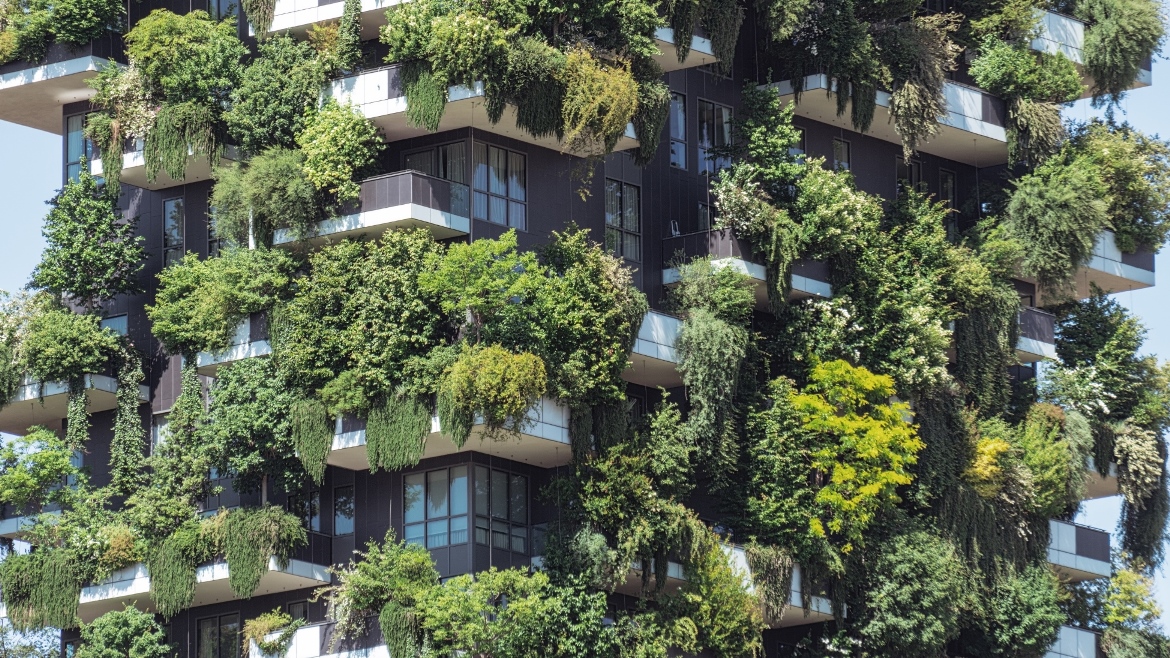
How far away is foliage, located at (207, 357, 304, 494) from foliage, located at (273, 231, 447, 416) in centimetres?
86

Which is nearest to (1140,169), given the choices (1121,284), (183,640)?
(1121,284)

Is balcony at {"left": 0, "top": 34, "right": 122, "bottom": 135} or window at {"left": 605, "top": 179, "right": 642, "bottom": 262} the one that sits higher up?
balcony at {"left": 0, "top": 34, "right": 122, "bottom": 135}

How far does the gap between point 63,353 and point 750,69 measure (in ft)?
67.2

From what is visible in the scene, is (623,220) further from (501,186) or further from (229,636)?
(229,636)

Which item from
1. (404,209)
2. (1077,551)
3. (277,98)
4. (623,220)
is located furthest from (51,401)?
(1077,551)

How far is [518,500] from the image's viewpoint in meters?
73.7

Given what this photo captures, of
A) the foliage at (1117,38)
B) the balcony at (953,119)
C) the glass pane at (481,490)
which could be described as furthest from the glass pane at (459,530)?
the foliage at (1117,38)

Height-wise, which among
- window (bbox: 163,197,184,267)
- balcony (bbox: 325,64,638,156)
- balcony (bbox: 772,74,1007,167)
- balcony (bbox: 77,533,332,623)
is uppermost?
balcony (bbox: 772,74,1007,167)

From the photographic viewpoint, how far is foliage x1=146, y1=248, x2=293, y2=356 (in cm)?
7450

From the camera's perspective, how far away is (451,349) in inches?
2803

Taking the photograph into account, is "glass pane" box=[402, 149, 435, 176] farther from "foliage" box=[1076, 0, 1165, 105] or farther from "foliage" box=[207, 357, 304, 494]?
"foliage" box=[1076, 0, 1165, 105]

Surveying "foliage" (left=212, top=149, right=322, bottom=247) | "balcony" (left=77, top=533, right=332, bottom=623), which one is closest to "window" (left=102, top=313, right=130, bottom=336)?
"foliage" (left=212, top=149, right=322, bottom=247)

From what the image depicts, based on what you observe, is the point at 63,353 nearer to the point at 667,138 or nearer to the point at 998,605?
the point at 667,138

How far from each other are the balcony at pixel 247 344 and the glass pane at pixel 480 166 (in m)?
6.35
